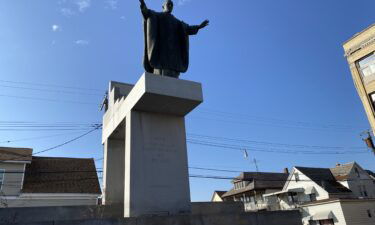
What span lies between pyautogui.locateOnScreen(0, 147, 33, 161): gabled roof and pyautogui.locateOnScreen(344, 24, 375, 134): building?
96.4 ft

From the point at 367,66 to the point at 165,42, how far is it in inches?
1022

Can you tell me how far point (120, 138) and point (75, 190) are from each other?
49.2 ft

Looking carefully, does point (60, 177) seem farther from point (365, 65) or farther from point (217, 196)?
point (217, 196)

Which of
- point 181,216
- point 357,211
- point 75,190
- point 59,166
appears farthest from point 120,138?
point 357,211

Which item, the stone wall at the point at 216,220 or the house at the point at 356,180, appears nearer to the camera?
the stone wall at the point at 216,220

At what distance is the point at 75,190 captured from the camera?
23.3 m

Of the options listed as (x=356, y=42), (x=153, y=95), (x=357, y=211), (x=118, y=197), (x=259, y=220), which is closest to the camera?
(x=259, y=220)

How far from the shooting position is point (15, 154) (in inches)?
968

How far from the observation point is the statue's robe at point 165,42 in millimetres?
9384

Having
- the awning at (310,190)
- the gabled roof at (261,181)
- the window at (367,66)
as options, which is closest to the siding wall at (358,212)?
the awning at (310,190)

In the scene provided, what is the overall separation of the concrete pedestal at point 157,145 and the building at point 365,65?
25291mm

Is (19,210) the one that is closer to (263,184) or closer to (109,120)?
(109,120)

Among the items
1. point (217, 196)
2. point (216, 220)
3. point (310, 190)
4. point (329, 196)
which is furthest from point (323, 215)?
point (216, 220)

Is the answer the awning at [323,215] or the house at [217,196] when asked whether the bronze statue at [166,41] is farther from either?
the house at [217,196]
